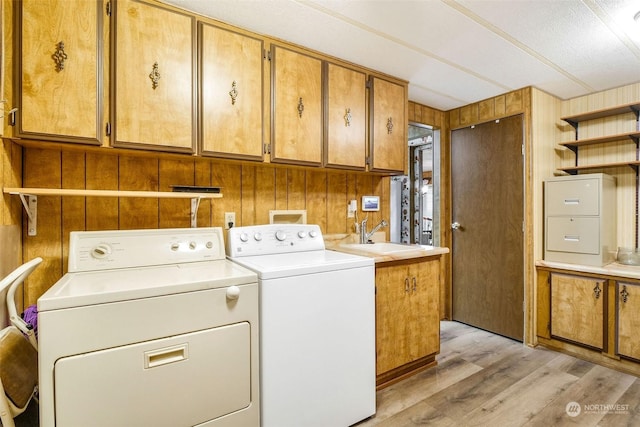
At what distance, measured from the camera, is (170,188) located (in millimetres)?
1887

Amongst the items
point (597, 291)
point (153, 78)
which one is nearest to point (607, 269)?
point (597, 291)

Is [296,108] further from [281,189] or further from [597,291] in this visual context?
[597,291]

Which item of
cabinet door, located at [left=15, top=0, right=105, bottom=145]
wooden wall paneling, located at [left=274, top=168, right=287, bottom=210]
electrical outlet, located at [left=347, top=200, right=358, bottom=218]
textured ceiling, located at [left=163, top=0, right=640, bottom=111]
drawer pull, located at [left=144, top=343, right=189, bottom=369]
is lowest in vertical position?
drawer pull, located at [left=144, top=343, right=189, bottom=369]

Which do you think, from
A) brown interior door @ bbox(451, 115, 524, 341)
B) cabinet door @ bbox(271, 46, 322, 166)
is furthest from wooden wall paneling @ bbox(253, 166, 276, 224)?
brown interior door @ bbox(451, 115, 524, 341)

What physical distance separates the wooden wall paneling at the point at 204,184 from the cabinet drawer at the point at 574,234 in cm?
281

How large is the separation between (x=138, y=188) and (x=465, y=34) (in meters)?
2.14

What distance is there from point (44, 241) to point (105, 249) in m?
0.37

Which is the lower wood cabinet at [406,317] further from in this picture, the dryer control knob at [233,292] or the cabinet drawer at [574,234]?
the cabinet drawer at [574,234]

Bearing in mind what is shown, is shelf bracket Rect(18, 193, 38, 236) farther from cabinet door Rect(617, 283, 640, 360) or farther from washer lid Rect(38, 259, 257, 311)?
cabinet door Rect(617, 283, 640, 360)

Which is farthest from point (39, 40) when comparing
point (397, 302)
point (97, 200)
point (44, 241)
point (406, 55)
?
point (397, 302)

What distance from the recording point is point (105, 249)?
4.96 ft

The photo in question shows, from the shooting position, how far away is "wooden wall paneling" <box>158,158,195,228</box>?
6.13 feet

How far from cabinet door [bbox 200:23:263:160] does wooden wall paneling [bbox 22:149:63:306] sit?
742 millimetres

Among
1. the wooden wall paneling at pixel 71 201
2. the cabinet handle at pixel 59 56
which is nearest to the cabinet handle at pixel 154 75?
the cabinet handle at pixel 59 56
